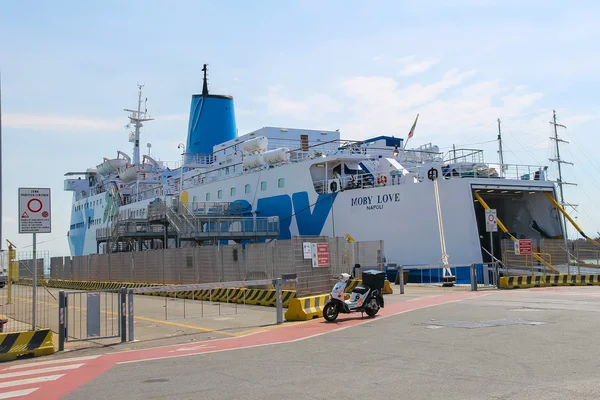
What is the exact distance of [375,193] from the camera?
95.2 ft

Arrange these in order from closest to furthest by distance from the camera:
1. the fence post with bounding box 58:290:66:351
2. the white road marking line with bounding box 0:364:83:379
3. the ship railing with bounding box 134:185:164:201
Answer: the white road marking line with bounding box 0:364:83:379 < the fence post with bounding box 58:290:66:351 < the ship railing with bounding box 134:185:164:201

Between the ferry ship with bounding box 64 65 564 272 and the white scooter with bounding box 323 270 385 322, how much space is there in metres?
12.4

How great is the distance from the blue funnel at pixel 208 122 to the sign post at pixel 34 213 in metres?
37.8

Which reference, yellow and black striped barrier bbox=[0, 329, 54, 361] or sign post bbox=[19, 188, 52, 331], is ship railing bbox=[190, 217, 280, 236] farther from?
yellow and black striped barrier bbox=[0, 329, 54, 361]

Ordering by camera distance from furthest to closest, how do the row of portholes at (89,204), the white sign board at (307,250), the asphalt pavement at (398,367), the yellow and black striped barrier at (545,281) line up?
the row of portholes at (89,204)
the yellow and black striped barrier at (545,281)
the white sign board at (307,250)
the asphalt pavement at (398,367)

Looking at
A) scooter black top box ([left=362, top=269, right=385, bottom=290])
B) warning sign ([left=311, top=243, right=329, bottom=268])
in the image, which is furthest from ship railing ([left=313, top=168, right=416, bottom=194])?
scooter black top box ([left=362, top=269, right=385, bottom=290])

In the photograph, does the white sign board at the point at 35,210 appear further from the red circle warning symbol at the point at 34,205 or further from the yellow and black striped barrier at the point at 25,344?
the yellow and black striped barrier at the point at 25,344

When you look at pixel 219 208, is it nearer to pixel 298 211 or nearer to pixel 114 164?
pixel 298 211

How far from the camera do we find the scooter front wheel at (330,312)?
13.5 meters

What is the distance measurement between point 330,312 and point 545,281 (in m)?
12.9

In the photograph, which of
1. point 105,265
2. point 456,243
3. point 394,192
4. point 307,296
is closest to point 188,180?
point 105,265

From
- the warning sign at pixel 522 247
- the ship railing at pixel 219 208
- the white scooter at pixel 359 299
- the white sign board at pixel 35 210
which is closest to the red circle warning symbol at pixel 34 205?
the white sign board at pixel 35 210

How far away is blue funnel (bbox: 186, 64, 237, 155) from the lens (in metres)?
49.0

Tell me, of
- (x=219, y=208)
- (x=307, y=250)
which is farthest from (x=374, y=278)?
(x=219, y=208)
